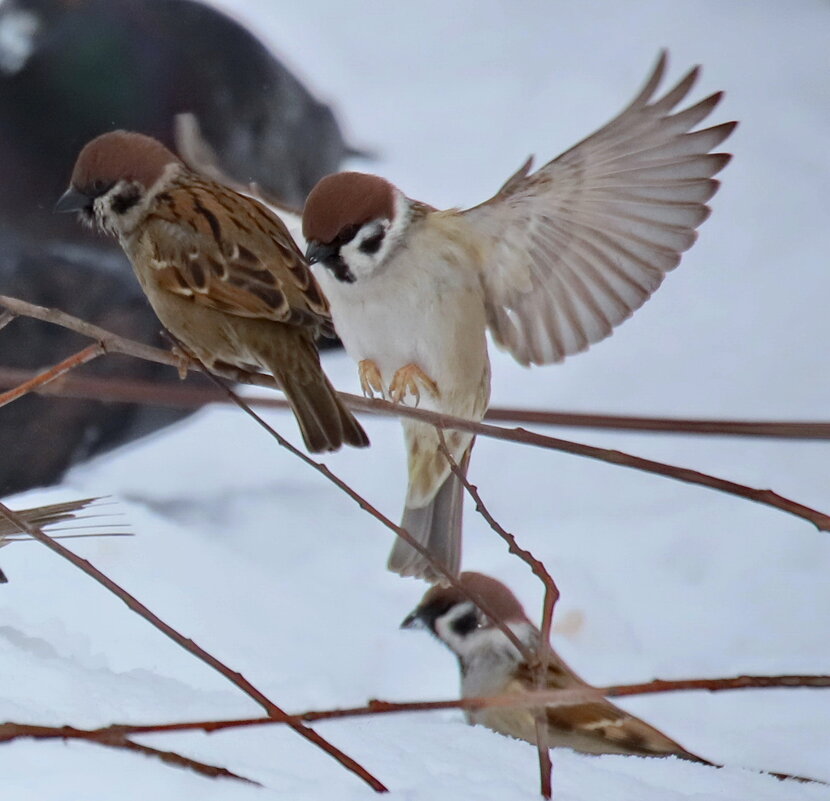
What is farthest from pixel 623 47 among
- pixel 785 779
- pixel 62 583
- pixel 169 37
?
pixel 785 779

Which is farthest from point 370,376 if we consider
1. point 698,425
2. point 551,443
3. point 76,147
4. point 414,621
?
point 76,147

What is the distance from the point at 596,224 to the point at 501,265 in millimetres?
128

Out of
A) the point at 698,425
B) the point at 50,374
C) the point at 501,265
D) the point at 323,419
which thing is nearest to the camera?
the point at 698,425

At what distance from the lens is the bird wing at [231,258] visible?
1.15 meters

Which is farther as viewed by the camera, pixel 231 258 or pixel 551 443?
pixel 231 258

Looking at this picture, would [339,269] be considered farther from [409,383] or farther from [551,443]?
[551,443]

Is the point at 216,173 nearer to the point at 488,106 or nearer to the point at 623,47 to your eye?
the point at 488,106

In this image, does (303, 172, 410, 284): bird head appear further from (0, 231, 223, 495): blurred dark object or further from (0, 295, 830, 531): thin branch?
(0, 231, 223, 495): blurred dark object

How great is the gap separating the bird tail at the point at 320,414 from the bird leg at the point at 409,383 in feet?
0.67

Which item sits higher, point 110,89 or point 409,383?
point 110,89

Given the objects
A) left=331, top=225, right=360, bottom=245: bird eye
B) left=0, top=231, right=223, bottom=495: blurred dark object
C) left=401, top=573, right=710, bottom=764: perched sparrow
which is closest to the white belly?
left=331, top=225, right=360, bottom=245: bird eye

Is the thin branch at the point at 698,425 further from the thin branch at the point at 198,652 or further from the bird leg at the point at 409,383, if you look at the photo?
the bird leg at the point at 409,383

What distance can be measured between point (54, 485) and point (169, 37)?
92 centimetres

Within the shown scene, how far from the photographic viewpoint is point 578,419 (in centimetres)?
68
